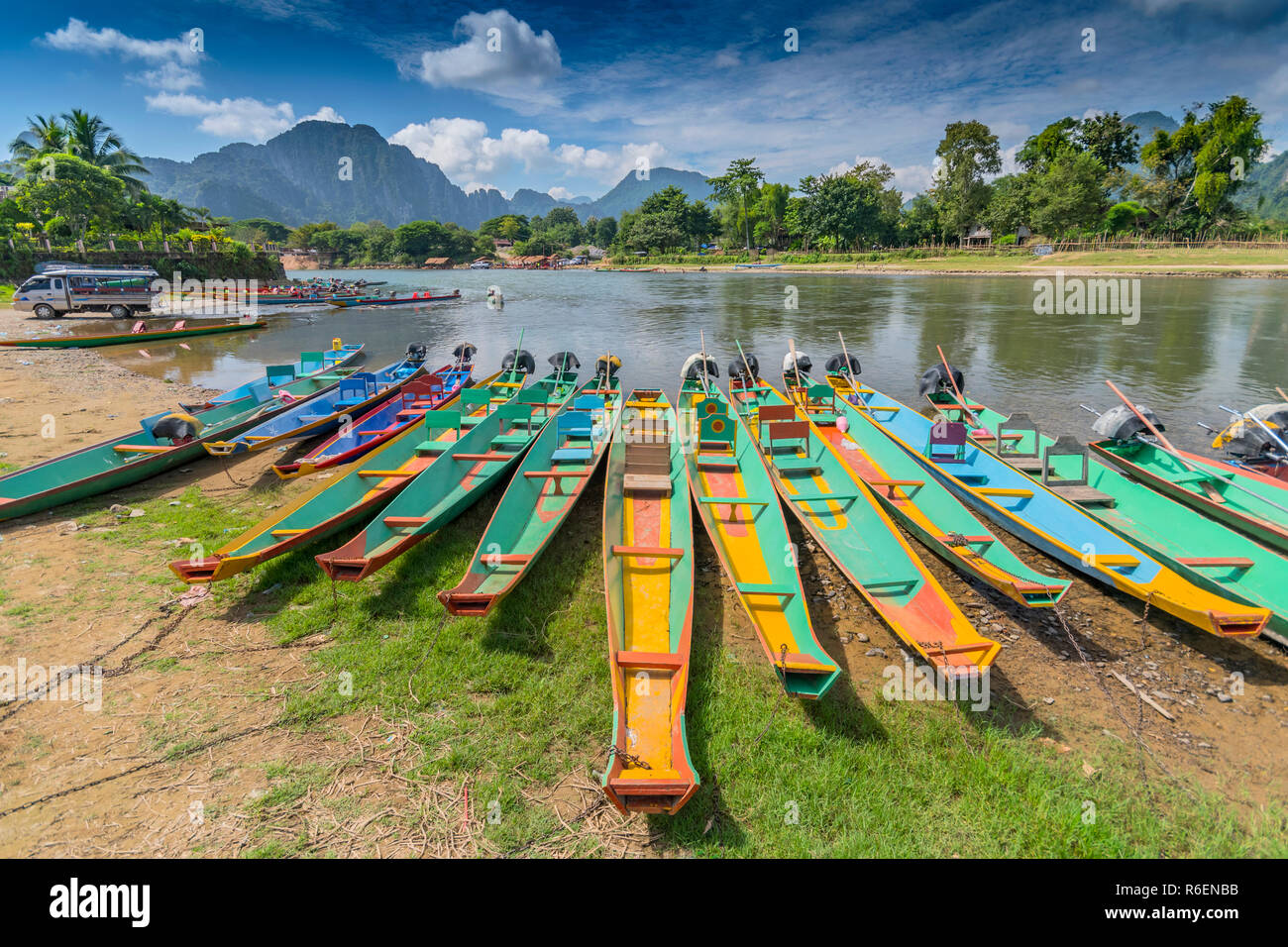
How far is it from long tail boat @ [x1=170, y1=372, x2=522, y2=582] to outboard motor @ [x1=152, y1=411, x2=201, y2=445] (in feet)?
10.1

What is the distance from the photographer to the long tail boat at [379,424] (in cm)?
990

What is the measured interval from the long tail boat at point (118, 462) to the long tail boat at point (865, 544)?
1086 cm

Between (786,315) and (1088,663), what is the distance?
117ft

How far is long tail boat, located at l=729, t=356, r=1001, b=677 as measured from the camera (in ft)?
18.3

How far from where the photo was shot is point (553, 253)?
15050 cm

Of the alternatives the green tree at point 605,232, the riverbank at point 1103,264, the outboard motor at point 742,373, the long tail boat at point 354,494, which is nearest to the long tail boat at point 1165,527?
the outboard motor at point 742,373

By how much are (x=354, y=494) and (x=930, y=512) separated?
9178mm

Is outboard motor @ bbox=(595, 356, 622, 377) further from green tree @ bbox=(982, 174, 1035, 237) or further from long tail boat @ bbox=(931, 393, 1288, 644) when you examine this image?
green tree @ bbox=(982, 174, 1035, 237)

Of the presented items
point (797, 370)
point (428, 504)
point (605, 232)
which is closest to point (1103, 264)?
point (797, 370)

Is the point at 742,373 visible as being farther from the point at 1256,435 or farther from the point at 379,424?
the point at 1256,435

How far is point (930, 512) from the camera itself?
8.66 metres

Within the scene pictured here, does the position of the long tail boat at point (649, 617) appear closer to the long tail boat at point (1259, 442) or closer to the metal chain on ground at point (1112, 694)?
the metal chain on ground at point (1112, 694)

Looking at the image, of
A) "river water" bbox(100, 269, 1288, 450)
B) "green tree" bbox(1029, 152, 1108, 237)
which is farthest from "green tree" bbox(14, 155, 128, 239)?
"green tree" bbox(1029, 152, 1108, 237)
